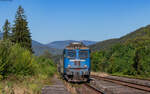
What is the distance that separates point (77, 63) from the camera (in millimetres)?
20688

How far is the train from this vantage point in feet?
67.1

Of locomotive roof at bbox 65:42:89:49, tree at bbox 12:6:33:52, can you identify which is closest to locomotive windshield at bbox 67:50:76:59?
locomotive roof at bbox 65:42:89:49

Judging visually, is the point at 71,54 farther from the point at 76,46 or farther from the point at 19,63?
the point at 19,63

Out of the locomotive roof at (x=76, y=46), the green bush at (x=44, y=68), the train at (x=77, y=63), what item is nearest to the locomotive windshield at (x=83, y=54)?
the train at (x=77, y=63)

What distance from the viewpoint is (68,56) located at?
20891 mm

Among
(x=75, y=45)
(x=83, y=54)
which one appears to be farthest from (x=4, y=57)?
(x=75, y=45)

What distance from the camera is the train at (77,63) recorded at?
2045 centimetres

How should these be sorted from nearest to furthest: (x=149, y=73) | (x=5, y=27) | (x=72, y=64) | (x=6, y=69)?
(x=6, y=69)
(x=72, y=64)
(x=149, y=73)
(x=5, y=27)

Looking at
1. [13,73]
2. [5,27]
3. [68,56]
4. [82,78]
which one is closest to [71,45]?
[68,56]

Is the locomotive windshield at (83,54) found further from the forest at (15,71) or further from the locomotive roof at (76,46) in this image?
the forest at (15,71)

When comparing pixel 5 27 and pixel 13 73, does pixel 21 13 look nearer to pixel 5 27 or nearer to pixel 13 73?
pixel 5 27

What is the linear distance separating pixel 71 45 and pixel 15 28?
44.6 m

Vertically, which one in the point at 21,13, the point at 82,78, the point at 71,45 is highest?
the point at 21,13

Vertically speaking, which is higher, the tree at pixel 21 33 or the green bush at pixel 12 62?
the tree at pixel 21 33
